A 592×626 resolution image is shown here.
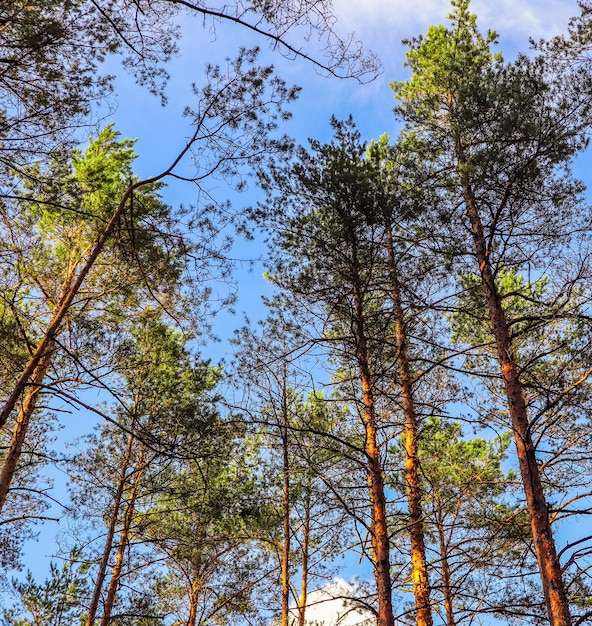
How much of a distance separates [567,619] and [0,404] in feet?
32.4

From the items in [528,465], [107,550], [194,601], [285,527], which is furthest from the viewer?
[194,601]

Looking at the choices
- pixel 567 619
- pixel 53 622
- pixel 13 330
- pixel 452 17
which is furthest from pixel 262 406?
pixel 452 17

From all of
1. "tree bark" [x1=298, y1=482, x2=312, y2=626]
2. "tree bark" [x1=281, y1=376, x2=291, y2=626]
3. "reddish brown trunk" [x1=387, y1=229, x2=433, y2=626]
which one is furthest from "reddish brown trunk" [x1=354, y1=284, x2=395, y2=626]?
"tree bark" [x1=298, y1=482, x2=312, y2=626]

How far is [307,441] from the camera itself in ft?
30.6

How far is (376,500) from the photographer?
660 cm

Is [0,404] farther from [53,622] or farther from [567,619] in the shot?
[567,619]

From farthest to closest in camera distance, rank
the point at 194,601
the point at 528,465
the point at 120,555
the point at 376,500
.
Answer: the point at 194,601, the point at 120,555, the point at 376,500, the point at 528,465

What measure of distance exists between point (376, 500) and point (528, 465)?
183 cm

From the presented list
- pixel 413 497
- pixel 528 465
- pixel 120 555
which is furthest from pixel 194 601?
pixel 528 465

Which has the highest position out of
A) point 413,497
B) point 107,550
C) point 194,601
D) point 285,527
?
point 285,527

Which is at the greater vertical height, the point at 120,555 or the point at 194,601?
the point at 120,555

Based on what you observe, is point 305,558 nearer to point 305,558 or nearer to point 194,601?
point 305,558

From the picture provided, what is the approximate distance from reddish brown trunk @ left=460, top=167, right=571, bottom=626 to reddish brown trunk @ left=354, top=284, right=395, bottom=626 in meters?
1.64

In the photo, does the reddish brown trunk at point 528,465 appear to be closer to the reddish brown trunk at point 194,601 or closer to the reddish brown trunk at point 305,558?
the reddish brown trunk at point 305,558
